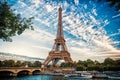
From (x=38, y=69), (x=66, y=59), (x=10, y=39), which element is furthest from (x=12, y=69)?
(x=10, y=39)

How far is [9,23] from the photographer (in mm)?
11258

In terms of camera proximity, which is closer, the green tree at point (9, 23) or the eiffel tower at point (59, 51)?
the green tree at point (9, 23)

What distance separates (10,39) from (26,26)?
1440 mm

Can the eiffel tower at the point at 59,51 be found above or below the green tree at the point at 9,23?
above

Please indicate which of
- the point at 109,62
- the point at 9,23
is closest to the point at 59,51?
the point at 109,62

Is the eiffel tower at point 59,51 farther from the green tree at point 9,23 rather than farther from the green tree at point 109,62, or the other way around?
the green tree at point 9,23

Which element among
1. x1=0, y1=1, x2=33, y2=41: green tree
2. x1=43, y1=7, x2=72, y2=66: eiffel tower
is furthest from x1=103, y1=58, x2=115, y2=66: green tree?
x1=0, y1=1, x2=33, y2=41: green tree

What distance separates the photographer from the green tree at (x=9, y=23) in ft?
35.0

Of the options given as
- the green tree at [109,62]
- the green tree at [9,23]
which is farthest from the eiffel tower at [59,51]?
the green tree at [9,23]

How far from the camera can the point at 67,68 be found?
67812 mm

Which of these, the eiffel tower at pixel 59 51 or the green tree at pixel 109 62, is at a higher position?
the eiffel tower at pixel 59 51

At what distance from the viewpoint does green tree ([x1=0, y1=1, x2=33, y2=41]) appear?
35.0 feet

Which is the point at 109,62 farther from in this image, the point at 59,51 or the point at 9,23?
the point at 9,23

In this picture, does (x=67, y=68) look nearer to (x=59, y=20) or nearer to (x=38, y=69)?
(x=38, y=69)
